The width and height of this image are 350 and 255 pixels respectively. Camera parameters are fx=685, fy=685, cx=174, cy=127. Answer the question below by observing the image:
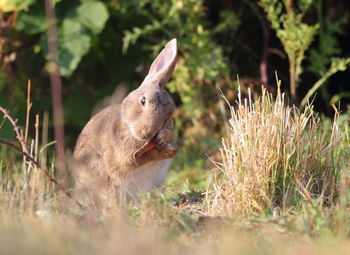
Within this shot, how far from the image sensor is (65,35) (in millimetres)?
7656

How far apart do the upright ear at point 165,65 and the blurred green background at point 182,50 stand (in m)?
1.82

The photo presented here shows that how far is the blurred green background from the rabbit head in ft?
6.51

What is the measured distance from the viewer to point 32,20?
778 centimetres

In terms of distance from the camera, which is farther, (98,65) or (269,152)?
(98,65)

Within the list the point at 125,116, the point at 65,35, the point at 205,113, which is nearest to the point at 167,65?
the point at 125,116

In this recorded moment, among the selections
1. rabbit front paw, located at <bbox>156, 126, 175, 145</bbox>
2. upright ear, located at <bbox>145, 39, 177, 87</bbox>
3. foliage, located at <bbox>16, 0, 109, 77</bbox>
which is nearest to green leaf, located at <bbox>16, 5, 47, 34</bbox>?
foliage, located at <bbox>16, 0, 109, 77</bbox>

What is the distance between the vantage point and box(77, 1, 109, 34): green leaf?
25.1 feet

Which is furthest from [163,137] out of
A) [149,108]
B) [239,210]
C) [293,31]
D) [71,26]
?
[71,26]

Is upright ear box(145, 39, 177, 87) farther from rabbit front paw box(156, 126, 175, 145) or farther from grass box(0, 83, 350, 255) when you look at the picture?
grass box(0, 83, 350, 255)

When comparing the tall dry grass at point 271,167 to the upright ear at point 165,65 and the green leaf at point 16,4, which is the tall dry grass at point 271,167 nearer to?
the upright ear at point 165,65

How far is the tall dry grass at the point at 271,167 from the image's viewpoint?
4.54 meters

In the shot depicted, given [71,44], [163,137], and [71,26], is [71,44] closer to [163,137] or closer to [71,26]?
[71,26]

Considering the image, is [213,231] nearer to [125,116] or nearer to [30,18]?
[125,116]

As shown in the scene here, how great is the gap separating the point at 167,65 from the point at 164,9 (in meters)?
2.69
